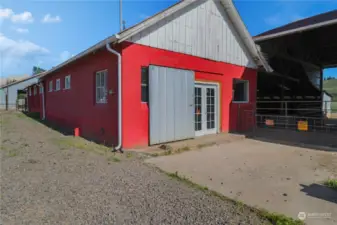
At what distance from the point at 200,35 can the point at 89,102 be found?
16.2 ft

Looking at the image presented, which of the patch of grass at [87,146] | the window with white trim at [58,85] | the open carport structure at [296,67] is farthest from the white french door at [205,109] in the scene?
the window with white trim at [58,85]

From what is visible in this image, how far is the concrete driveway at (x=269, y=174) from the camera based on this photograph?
298cm

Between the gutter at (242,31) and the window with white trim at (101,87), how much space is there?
5671mm

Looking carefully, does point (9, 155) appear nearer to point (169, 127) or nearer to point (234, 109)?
point (169, 127)

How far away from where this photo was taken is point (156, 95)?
6719 millimetres

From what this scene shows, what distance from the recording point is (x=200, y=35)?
812cm

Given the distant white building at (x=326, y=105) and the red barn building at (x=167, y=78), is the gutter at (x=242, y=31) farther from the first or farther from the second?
the distant white building at (x=326, y=105)

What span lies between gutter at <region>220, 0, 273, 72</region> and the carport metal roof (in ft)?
3.97

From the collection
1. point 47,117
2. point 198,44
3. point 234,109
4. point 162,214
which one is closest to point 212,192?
point 162,214

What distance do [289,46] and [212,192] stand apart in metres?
12.9

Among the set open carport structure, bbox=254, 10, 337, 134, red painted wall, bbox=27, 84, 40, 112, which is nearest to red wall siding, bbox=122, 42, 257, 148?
open carport structure, bbox=254, 10, 337, 134

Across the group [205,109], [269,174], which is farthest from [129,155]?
[205,109]

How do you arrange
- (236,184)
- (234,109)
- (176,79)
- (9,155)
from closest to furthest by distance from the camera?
(236,184)
(9,155)
(176,79)
(234,109)

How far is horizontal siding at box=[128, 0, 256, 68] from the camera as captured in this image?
22.6ft
